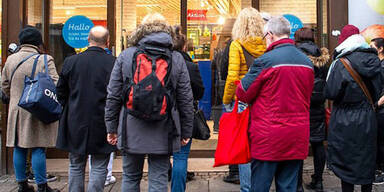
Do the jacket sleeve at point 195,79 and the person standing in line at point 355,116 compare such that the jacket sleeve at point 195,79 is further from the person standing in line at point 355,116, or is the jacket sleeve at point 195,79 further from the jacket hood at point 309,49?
the jacket hood at point 309,49

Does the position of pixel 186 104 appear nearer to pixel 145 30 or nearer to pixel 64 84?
pixel 145 30

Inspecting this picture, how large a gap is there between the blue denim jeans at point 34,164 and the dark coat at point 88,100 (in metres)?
1.00

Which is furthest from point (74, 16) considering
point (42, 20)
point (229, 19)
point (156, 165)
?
point (156, 165)

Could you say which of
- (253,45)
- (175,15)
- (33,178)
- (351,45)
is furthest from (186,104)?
(175,15)

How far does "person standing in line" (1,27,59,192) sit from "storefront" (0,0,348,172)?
1545mm

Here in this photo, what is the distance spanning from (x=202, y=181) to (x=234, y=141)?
7.34 ft

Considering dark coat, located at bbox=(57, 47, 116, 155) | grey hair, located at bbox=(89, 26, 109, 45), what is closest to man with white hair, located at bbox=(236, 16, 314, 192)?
dark coat, located at bbox=(57, 47, 116, 155)

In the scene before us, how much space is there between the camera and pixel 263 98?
353 cm

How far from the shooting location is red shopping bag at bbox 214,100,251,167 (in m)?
3.71

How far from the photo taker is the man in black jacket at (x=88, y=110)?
4156mm

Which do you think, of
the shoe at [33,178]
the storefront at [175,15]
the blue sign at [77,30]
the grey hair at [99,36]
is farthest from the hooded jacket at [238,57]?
the blue sign at [77,30]

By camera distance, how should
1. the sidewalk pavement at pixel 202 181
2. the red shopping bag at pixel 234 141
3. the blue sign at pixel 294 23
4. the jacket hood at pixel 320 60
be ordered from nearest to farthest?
the red shopping bag at pixel 234 141, the jacket hood at pixel 320 60, the sidewalk pavement at pixel 202 181, the blue sign at pixel 294 23

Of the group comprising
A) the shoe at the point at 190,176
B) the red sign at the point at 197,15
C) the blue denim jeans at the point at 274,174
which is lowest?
the shoe at the point at 190,176

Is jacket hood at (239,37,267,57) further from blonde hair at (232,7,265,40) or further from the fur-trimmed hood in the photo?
the fur-trimmed hood
